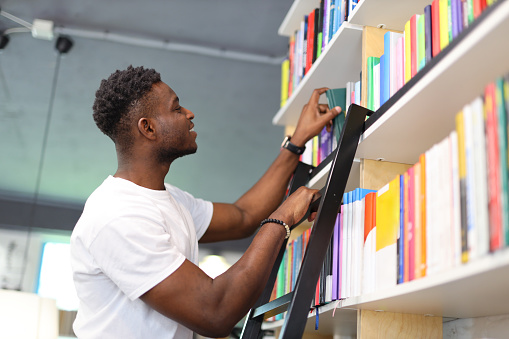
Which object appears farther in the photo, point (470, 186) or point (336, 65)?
point (336, 65)

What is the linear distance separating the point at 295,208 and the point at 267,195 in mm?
571

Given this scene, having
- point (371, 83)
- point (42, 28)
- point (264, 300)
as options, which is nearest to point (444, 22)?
point (371, 83)

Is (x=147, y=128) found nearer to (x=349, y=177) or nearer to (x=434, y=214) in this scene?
(x=349, y=177)

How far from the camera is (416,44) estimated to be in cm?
133

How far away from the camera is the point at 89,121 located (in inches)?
167

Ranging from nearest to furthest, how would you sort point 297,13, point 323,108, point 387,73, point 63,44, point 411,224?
point 411,224, point 387,73, point 323,108, point 297,13, point 63,44

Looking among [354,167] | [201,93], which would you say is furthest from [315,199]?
[201,93]

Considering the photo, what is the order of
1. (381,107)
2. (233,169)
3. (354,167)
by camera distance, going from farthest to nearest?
(233,169) → (354,167) → (381,107)

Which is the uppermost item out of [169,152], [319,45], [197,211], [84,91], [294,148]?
[84,91]

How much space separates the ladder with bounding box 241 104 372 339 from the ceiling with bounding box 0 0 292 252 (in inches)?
92.2

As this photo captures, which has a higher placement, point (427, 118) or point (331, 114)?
point (331, 114)

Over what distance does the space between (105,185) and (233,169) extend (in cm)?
322

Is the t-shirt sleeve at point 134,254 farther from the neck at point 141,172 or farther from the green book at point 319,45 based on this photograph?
the green book at point 319,45

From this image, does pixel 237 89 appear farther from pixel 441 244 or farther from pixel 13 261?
pixel 441 244
